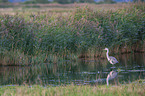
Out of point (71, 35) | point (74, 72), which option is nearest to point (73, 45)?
point (71, 35)

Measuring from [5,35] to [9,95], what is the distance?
10.3 m

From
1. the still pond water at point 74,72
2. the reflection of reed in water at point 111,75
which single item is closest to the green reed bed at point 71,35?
the still pond water at point 74,72

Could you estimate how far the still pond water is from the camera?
14.5 metres

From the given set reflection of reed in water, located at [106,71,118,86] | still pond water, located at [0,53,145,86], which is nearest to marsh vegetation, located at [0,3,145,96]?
still pond water, located at [0,53,145,86]

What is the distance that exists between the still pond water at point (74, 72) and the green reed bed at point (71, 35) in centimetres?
115

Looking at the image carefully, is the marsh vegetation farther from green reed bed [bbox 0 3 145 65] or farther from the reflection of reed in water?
the reflection of reed in water

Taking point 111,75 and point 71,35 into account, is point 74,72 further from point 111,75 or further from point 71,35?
point 71,35

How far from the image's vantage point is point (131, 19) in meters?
25.7

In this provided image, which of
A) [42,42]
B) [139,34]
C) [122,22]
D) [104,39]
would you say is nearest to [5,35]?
[42,42]

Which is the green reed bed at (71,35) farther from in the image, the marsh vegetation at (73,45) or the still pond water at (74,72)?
the still pond water at (74,72)

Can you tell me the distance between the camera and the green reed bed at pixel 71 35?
20.0 m

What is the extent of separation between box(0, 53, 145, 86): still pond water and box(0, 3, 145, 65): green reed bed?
1146 millimetres

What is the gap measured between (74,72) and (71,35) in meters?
5.54

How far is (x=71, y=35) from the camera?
22281 millimetres
